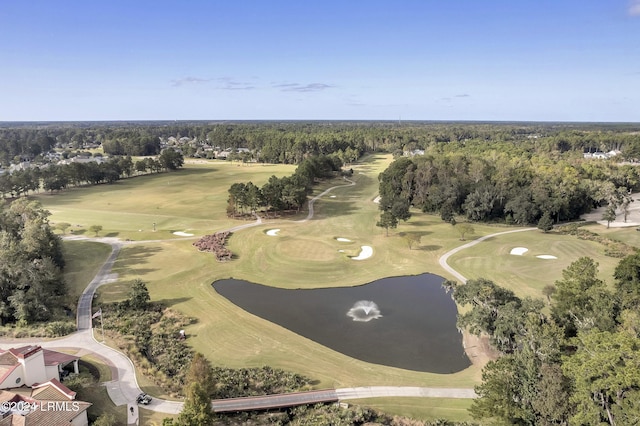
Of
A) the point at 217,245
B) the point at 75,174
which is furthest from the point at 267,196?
the point at 75,174

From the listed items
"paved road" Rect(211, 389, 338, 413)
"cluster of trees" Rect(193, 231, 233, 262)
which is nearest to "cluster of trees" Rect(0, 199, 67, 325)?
"cluster of trees" Rect(193, 231, 233, 262)

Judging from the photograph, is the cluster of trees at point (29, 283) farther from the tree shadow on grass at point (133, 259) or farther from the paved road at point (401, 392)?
the paved road at point (401, 392)

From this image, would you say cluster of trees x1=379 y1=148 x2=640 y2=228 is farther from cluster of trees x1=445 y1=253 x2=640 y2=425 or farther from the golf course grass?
cluster of trees x1=445 y1=253 x2=640 y2=425

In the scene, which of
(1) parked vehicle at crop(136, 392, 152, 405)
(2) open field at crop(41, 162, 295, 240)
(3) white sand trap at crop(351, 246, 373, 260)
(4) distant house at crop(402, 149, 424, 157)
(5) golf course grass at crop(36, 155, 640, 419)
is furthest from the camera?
(4) distant house at crop(402, 149, 424, 157)

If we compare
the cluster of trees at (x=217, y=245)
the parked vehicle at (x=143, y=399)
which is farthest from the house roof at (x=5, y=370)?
the cluster of trees at (x=217, y=245)

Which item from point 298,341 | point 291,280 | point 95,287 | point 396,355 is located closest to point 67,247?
point 95,287

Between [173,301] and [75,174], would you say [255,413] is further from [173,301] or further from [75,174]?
[75,174]
